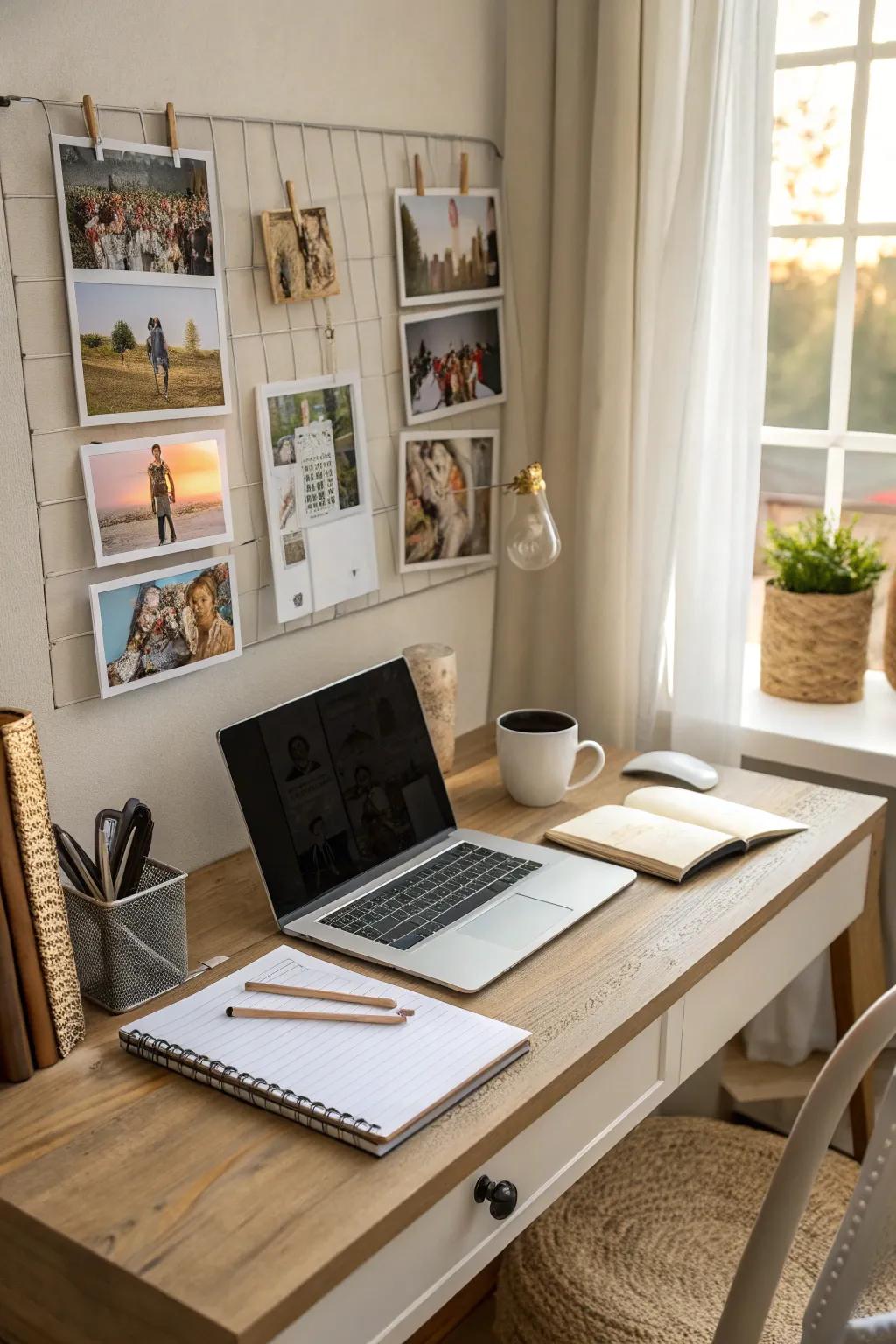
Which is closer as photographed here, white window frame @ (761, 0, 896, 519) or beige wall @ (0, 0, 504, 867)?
beige wall @ (0, 0, 504, 867)

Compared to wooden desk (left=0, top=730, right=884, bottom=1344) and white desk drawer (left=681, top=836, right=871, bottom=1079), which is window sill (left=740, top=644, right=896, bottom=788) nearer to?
white desk drawer (left=681, top=836, right=871, bottom=1079)

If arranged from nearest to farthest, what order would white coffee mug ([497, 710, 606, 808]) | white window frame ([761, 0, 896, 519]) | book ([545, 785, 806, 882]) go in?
book ([545, 785, 806, 882]) < white coffee mug ([497, 710, 606, 808]) < white window frame ([761, 0, 896, 519])

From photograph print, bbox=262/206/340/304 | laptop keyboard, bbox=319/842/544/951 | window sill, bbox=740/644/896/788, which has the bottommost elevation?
window sill, bbox=740/644/896/788

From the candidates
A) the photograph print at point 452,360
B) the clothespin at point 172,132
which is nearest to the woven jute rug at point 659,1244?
the photograph print at point 452,360

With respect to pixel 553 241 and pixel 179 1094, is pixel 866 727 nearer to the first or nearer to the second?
pixel 553 241

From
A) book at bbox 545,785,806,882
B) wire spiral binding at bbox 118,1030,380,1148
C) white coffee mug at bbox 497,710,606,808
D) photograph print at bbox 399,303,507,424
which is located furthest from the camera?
photograph print at bbox 399,303,507,424

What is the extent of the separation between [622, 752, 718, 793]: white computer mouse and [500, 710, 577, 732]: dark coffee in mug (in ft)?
0.42

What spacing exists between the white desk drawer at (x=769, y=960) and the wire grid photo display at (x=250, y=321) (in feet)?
2.18

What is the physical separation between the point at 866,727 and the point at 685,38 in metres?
0.99

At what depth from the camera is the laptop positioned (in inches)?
51.5

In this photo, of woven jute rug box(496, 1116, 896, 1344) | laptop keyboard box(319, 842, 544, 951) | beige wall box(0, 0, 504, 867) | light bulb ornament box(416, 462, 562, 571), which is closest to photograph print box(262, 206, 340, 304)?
beige wall box(0, 0, 504, 867)

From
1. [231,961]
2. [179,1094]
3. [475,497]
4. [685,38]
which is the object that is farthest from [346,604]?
[685,38]

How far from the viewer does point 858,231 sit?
1903mm

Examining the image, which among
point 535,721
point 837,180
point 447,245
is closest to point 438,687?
point 535,721
